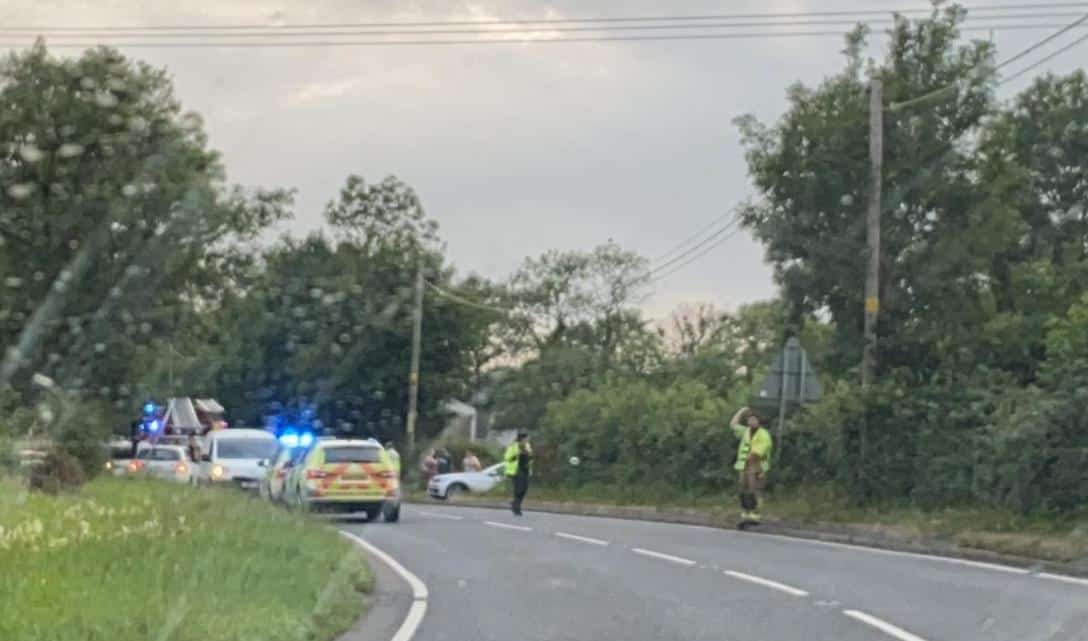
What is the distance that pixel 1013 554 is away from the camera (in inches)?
767

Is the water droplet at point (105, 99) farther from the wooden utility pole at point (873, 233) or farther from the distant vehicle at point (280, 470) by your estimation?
the wooden utility pole at point (873, 233)

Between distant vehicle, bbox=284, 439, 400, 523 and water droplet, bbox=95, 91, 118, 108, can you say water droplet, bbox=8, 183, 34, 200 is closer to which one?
water droplet, bbox=95, 91, 118, 108

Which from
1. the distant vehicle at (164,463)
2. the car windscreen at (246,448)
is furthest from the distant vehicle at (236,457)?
the distant vehicle at (164,463)

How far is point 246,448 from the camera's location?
39.5 meters

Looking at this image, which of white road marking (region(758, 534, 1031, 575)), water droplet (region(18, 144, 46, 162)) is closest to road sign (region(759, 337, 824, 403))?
white road marking (region(758, 534, 1031, 575))

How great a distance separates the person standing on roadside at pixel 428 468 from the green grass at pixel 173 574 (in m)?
33.6

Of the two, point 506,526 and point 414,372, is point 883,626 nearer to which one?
point 506,526

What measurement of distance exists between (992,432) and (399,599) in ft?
36.6

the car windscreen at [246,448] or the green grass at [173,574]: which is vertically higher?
the car windscreen at [246,448]

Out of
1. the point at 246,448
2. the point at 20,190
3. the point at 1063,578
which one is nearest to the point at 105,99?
the point at 20,190

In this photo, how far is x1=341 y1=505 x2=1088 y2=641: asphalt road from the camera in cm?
1271

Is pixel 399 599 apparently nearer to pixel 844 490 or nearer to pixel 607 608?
pixel 607 608

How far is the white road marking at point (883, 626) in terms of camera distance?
1219cm

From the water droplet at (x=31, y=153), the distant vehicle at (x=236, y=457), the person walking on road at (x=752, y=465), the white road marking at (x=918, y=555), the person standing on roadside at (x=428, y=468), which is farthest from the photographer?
the person standing on roadside at (x=428, y=468)
